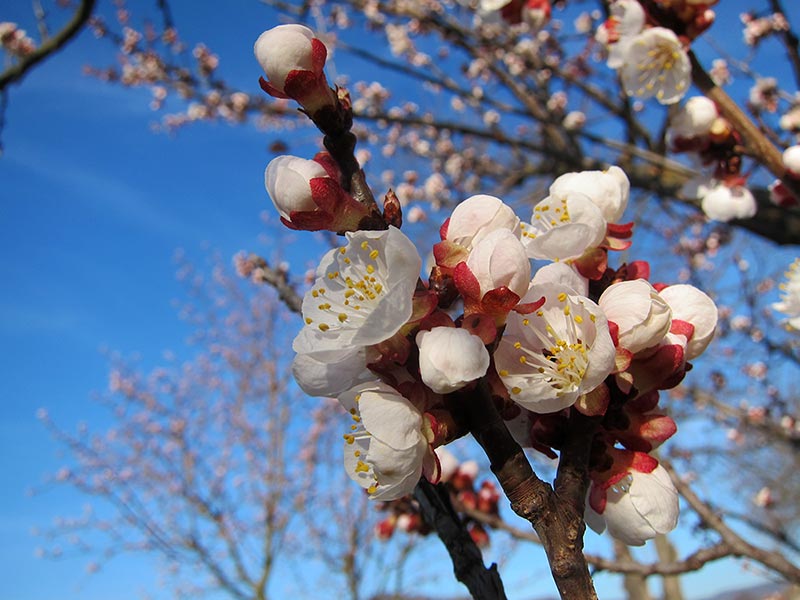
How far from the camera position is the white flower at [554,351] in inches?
24.4

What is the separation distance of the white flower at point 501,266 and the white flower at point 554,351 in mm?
54

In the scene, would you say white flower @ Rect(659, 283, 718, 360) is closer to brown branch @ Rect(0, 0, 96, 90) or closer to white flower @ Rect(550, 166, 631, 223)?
white flower @ Rect(550, 166, 631, 223)

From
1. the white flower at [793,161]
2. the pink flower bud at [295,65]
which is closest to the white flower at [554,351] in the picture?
the pink flower bud at [295,65]

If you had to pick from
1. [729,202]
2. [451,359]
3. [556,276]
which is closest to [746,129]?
[729,202]

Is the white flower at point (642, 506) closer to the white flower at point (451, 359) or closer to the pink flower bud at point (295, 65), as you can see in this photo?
the white flower at point (451, 359)

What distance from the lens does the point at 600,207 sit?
0.86 m

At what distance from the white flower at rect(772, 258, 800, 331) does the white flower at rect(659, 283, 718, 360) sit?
0.73 meters

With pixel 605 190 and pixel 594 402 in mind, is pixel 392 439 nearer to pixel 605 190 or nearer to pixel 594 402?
pixel 594 402

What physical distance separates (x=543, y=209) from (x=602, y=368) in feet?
1.16

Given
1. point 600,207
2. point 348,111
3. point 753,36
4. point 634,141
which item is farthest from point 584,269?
point 753,36

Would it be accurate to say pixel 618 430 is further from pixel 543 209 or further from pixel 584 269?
pixel 543 209

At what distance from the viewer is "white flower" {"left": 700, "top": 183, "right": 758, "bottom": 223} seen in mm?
1704

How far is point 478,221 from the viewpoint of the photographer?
694mm

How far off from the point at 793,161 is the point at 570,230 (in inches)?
40.2
